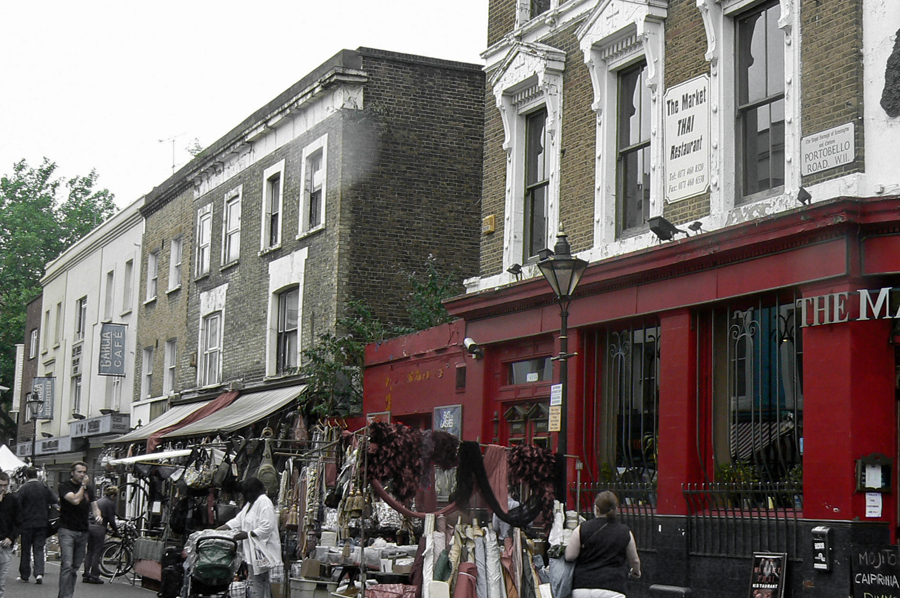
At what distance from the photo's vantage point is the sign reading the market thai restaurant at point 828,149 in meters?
12.1

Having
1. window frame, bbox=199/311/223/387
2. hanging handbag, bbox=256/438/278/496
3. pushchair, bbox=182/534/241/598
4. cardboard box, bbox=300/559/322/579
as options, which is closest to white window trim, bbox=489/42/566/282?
hanging handbag, bbox=256/438/278/496

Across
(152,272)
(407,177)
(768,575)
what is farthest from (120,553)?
(152,272)

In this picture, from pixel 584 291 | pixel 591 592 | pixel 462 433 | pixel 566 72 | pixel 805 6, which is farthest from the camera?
pixel 462 433

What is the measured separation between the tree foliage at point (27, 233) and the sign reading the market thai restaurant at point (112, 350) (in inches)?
859

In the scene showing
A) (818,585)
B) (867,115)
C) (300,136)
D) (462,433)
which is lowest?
(818,585)

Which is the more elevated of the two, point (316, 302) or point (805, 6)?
point (805, 6)

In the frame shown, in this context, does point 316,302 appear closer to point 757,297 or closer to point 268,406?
point 268,406

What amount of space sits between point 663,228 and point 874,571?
463 centimetres

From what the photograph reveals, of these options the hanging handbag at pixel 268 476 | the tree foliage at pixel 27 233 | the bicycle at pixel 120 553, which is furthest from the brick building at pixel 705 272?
the tree foliage at pixel 27 233

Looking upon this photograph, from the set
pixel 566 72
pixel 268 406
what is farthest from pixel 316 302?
pixel 566 72

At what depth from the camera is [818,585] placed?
1182 centimetres

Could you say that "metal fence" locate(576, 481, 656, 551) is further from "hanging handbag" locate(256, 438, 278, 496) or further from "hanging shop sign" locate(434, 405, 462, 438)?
"hanging handbag" locate(256, 438, 278, 496)

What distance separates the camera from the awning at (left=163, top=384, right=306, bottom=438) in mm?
23422

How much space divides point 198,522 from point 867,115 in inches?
444
